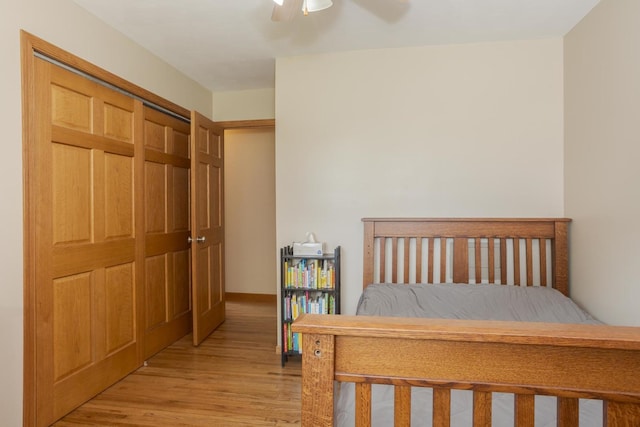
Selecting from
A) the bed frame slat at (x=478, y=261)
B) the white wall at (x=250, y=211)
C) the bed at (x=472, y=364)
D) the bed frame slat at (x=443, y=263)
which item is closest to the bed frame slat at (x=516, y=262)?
the bed frame slat at (x=478, y=261)

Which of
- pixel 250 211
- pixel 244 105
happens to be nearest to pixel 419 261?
pixel 244 105

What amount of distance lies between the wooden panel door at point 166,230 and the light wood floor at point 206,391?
0.24m

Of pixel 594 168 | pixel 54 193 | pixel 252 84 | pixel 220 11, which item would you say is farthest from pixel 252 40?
pixel 594 168

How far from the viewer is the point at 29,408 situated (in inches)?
71.6

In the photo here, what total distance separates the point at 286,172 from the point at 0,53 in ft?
6.01

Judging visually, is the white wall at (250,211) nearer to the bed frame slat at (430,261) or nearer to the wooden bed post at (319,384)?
the bed frame slat at (430,261)

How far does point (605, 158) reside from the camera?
6.83ft

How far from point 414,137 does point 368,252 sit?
96 cm

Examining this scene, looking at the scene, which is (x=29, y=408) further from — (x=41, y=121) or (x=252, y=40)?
(x=252, y=40)

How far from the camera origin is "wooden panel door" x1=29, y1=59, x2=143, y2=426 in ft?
6.26

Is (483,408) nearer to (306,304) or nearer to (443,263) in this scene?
(443,263)

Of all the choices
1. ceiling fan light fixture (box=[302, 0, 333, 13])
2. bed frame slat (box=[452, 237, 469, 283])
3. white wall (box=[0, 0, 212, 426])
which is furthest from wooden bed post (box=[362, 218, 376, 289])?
white wall (box=[0, 0, 212, 426])

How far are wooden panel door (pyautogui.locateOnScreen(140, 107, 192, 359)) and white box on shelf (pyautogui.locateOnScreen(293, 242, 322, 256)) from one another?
3.80 feet

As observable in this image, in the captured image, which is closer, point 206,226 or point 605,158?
point 605,158
